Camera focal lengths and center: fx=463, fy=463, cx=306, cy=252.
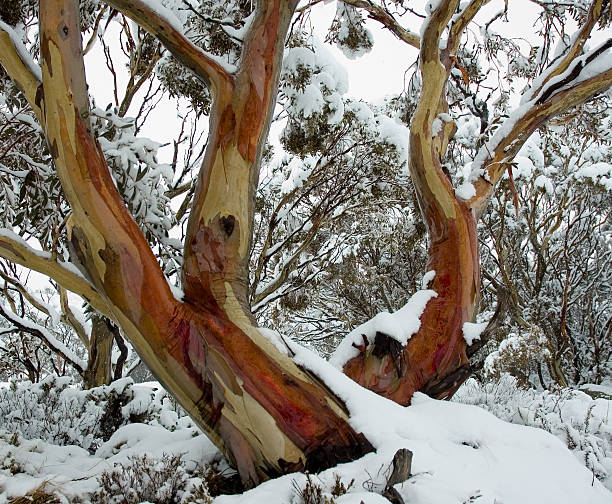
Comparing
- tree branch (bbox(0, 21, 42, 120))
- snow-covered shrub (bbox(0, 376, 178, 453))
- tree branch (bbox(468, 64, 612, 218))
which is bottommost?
snow-covered shrub (bbox(0, 376, 178, 453))

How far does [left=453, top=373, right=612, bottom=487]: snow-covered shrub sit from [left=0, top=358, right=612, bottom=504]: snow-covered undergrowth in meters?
0.56

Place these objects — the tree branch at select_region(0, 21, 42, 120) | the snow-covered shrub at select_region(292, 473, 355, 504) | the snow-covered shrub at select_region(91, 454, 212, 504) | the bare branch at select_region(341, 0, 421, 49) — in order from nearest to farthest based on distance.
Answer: the snow-covered shrub at select_region(292, 473, 355, 504) < the snow-covered shrub at select_region(91, 454, 212, 504) < the tree branch at select_region(0, 21, 42, 120) < the bare branch at select_region(341, 0, 421, 49)

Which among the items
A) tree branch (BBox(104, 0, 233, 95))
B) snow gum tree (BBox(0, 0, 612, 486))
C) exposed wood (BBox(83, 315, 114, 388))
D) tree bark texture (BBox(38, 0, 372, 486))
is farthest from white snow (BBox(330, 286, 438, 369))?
exposed wood (BBox(83, 315, 114, 388))

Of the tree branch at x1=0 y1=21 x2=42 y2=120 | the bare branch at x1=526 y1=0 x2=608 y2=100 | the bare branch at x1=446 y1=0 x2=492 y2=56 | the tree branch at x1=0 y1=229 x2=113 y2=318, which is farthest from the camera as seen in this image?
the bare branch at x1=446 y1=0 x2=492 y2=56

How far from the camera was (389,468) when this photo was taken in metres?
1.60

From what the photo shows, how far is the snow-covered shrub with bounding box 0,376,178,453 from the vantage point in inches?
136

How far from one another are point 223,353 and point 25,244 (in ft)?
4.16

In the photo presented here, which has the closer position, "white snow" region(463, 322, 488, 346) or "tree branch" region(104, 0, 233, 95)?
"tree branch" region(104, 0, 233, 95)

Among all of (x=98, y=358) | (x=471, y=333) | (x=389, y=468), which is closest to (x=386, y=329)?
(x=471, y=333)

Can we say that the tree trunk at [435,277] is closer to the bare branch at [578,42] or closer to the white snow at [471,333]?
the white snow at [471,333]

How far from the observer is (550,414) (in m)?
3.13

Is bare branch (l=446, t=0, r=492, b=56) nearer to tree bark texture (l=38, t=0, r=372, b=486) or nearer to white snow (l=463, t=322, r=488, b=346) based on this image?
white snow (l=463, t=322, r=488, b=346)

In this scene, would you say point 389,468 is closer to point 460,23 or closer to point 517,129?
point 517,129

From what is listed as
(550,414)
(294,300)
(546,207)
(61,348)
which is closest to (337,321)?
(294,300)
